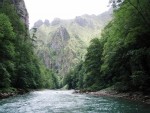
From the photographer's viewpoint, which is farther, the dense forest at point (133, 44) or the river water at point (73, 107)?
the dense forest at point (133, 44)

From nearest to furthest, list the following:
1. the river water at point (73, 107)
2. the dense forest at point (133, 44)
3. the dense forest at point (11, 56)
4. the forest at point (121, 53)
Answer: the river water at point (73, 107)
the dense forest at point (133, 44)
the forest at point (121, 53)
the dense forest at point (11, 56)

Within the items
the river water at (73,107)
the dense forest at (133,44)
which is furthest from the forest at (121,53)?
the river water at (73,107)

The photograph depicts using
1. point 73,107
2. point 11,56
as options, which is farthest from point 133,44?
point 11,56

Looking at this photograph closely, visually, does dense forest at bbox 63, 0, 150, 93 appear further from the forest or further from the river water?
the river water

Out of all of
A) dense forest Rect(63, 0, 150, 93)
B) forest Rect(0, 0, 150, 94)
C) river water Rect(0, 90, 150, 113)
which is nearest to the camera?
river water Rect(0, 90, 150, 113)

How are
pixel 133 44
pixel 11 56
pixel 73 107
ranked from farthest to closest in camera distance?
pixel 11 56
pixel 133 44
pixel 73 107

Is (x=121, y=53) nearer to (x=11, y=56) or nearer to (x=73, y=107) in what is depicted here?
(x=73, y=107)

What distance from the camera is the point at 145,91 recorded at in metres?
38.8

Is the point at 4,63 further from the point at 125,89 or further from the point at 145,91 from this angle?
the point at 145,91

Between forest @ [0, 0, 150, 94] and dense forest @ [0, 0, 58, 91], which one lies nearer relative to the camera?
forest @ [0, 0, 150, 94]

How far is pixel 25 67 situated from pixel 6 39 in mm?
17413

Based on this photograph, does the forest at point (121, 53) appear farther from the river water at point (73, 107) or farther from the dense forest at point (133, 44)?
the river water at point (73, 107)

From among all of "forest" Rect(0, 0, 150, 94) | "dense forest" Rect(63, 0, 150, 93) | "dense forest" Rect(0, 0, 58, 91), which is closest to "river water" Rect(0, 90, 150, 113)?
"dense forest" Rect(63, 0, 150, 93)

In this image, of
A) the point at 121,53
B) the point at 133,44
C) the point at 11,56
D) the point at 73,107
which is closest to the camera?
the point at 73,107
